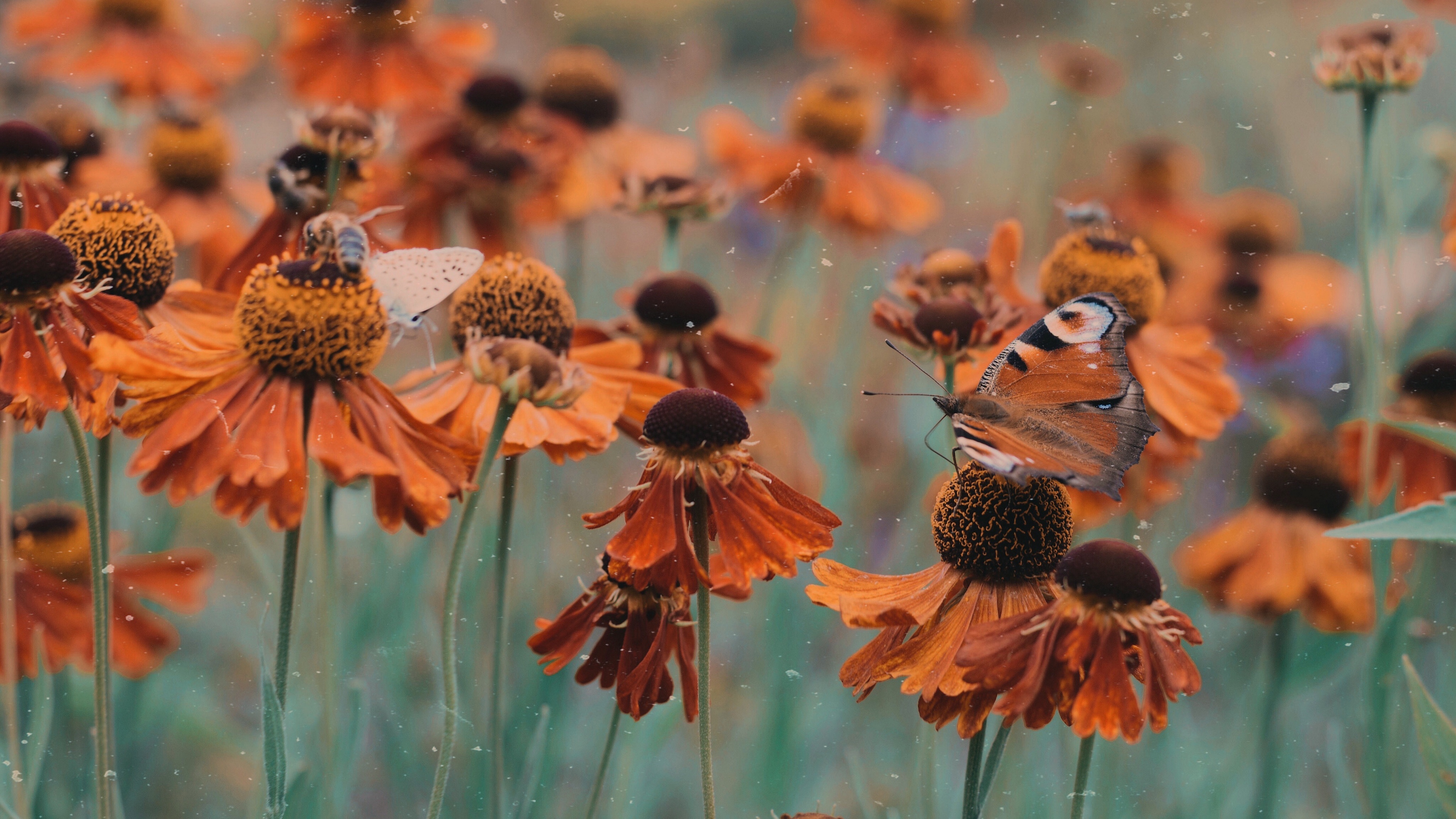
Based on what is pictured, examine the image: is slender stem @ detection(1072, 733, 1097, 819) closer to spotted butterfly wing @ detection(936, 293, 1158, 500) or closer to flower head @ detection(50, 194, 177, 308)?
spotted butterfly wing @ detection(936, 293, 1158, 500)

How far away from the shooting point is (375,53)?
1729 millimetres

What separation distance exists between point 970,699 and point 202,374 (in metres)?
0.49

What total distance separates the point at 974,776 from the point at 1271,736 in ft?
2.58

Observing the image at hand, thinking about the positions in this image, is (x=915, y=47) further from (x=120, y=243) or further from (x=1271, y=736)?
(x=120, y=243)

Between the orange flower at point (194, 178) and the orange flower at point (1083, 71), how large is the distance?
5.45 feet

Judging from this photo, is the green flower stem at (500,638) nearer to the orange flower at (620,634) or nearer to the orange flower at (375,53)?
the orange flower at (620,634)

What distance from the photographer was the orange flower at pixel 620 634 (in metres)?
0.72

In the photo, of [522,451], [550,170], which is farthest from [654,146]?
[522,451]

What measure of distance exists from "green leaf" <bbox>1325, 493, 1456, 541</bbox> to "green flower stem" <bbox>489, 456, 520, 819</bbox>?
0.53m

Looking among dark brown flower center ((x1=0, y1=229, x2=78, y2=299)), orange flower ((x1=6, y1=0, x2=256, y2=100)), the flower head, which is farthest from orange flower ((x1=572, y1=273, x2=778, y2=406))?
orange flower ((x1=6, y1=0, x2=256, y2=100))

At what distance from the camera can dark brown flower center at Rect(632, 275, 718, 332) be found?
3.92ft

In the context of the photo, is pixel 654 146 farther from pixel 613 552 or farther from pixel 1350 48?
pixel 613 552

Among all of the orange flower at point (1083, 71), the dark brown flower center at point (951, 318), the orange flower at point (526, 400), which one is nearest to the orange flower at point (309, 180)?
the orange flower at point (526, 400)

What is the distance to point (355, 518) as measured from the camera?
4.93 ft
